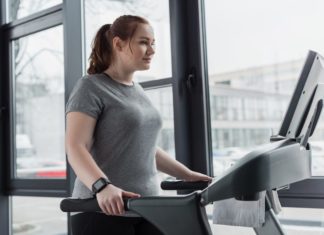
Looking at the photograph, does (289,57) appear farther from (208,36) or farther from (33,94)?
(33,94)

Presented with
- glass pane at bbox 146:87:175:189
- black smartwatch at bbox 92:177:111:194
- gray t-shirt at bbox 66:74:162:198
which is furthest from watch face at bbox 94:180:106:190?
glass pane at bbox 146:87:175:189

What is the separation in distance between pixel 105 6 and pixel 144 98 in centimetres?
149

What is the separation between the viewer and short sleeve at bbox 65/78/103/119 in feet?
4.58

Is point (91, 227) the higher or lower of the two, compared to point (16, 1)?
lower

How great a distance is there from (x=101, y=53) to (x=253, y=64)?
926 mm

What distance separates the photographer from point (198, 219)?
1017mm

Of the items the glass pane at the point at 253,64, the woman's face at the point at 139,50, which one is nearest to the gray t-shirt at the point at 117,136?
the woman's face at the point at 139,50

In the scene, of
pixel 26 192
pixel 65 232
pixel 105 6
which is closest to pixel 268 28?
pixel 105 6

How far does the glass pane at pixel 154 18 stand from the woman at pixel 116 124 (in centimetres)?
91

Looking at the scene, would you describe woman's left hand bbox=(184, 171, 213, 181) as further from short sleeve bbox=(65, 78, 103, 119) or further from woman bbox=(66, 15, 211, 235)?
short sleeve bbox=(65, 78, 103, 119)

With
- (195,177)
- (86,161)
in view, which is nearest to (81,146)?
(86,161)

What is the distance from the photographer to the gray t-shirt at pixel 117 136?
1.44 metres

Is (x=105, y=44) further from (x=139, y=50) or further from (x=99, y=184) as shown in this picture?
(x=99, y=184)

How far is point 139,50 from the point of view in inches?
59.9
